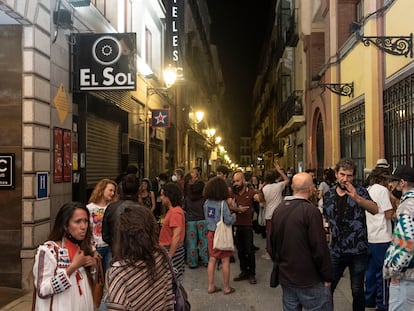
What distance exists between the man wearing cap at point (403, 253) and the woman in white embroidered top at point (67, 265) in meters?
2.51

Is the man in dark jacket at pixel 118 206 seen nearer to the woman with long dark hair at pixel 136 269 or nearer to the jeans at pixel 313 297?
the jeans at pixel 313 297

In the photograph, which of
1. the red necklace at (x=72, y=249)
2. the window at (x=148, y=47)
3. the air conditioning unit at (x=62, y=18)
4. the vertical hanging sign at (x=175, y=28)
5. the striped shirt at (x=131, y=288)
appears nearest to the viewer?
the striped shirt at (x=131, y=288)

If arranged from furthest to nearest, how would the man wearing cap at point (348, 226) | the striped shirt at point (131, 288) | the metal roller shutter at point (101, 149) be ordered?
the metal roller shutter at point (101, 149) < the man wearing cap at point (348, 226) < the striped shirt at point (131, 288)

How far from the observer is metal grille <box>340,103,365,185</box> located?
12.4 meters

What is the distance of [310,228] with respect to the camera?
166 inches

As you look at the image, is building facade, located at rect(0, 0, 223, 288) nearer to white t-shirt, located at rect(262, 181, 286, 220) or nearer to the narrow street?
the narrow street

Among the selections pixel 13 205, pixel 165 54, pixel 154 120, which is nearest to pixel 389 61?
pixel 13 205

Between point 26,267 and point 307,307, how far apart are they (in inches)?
189

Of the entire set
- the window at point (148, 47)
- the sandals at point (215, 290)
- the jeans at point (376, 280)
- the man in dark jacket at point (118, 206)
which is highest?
the window at point (148, 47)

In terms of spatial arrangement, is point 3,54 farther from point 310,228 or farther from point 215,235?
point 310,228

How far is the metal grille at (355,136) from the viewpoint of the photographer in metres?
12.4

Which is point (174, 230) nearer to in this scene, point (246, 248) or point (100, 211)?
point (100, 211)

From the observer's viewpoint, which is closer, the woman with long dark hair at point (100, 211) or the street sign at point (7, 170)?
the woman with long dark hair at point (100, 211)

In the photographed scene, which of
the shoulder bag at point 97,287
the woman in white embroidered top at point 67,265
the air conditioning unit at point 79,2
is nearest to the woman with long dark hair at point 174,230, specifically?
the shoulder bag at point 97,287
